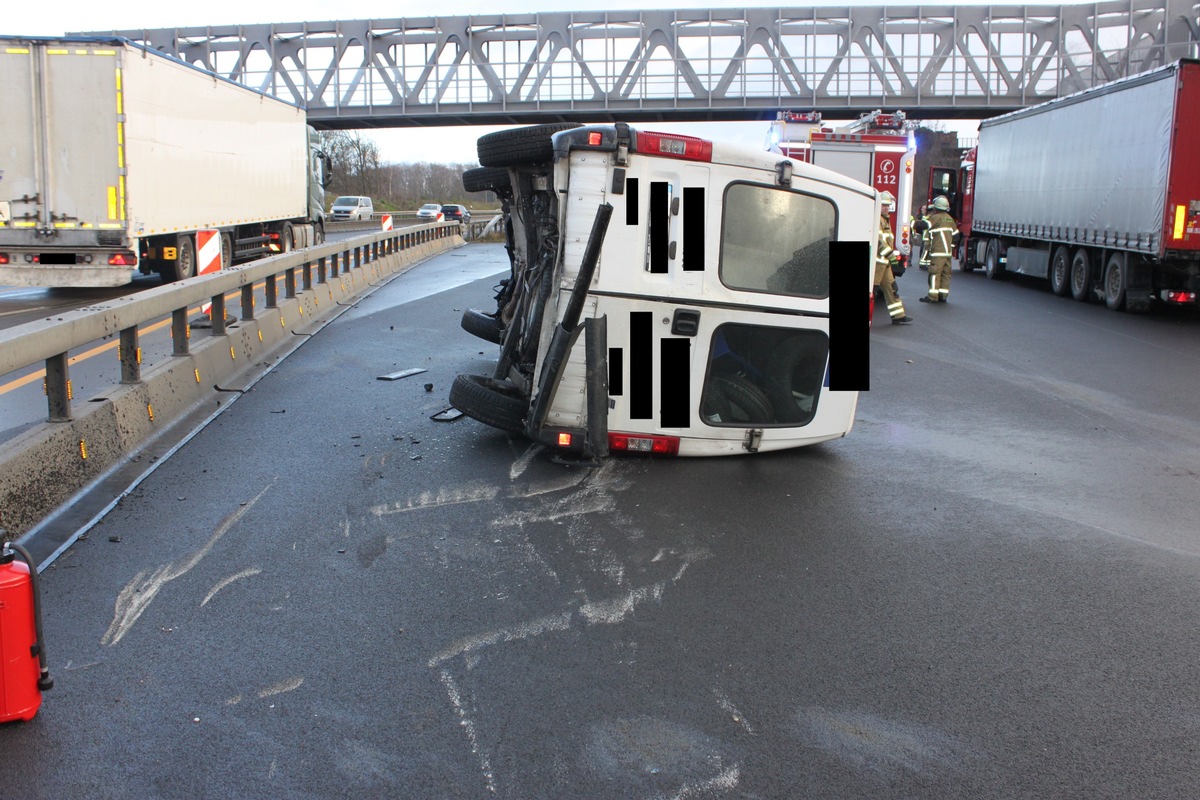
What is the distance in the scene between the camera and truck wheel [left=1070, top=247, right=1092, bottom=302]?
839 inches

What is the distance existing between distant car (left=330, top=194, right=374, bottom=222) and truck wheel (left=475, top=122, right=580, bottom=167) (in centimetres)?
5468

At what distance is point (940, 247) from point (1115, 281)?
3.06 meters

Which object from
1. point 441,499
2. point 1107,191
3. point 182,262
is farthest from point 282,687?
point 1107,191

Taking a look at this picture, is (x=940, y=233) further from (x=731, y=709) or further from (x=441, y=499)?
(x=731, y=709)

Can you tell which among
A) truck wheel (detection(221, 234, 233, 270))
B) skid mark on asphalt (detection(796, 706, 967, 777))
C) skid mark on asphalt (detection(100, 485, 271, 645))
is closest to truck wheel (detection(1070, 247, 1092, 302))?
truck wheel (detection(221, 234, 233, 270))

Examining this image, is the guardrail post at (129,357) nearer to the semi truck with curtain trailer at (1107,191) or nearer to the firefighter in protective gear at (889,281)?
the firefighter in protective gear at (889,281)

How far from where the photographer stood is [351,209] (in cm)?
6444

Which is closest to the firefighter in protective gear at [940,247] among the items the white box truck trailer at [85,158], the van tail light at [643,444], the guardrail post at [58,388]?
the white box truck trailer at [85,158]

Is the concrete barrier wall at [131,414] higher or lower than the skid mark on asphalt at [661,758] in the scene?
higher

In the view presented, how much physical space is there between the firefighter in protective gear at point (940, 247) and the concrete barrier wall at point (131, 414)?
11.4 m

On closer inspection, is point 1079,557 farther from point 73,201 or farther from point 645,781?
point 73,201

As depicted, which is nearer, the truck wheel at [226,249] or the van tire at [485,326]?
Result: the van tire at [485,326]

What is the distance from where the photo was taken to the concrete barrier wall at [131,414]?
5.93 metres

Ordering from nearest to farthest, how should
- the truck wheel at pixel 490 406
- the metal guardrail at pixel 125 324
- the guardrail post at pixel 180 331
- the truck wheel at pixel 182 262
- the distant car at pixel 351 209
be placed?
the metal guardrail at pixel 125 324, the truck wheel at pixel 490 406, the guardrail post at pixel 180 331, the truck wheel at pixel 182 262, the distant car at pixel 351 209
